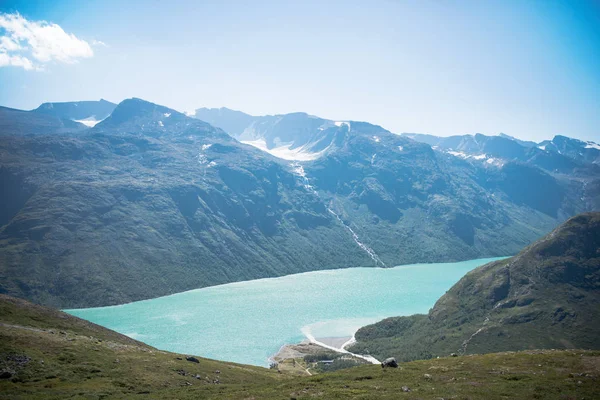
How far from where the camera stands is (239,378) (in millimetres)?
78250

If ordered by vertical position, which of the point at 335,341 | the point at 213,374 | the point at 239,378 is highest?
the point at 213,374

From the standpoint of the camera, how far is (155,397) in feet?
168

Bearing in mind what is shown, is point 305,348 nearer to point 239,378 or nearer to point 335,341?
point 335,341

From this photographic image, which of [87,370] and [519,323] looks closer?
[87,370]

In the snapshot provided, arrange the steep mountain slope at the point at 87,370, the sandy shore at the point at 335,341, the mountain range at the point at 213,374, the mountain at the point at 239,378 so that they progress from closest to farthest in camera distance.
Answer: the mountain at the point at 239,378, the mountain range at the point at 213,374, the steep mountain slope at the point at 87,370, the sandy shore at the point at 335,341

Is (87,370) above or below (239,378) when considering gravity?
above

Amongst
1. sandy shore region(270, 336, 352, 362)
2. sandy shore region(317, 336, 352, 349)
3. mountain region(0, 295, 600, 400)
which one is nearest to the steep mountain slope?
mountain region(0, 295, 600, 400)

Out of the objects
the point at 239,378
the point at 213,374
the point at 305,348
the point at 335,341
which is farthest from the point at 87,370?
the point at 335,341

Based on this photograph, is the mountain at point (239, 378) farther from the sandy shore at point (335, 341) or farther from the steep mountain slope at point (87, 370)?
the sandy shore at point (335, 341)

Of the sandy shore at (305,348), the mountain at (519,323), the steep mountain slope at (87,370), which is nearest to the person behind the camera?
the steep mountain slope at (87,370)

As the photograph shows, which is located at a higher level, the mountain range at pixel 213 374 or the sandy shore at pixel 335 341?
the mountain range at pixel 213 374

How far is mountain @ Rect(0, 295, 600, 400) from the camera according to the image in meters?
47.0

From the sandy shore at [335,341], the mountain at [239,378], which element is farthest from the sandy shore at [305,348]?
the mountain at [239,378]

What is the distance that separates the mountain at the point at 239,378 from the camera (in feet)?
154
